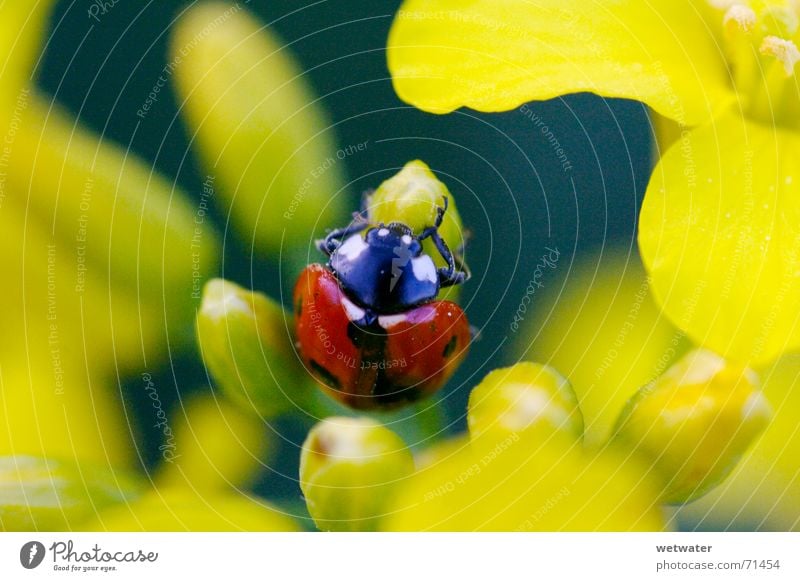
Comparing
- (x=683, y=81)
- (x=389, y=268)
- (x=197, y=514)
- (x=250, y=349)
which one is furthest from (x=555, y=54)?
(x=197, y=514)

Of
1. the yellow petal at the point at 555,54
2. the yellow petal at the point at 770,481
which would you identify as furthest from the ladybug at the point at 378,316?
the yellow petal at the point at 770,481

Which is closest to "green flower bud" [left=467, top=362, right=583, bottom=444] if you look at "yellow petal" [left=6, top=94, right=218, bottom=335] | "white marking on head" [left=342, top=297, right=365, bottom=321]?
"white marking on head" [left=342, top=297, right=365, bottom=321]

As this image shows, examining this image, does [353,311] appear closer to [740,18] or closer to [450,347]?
[450,347]

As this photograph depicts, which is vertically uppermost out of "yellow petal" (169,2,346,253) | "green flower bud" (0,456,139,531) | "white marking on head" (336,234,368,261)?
"yellow petal" (169,2,346,253)
